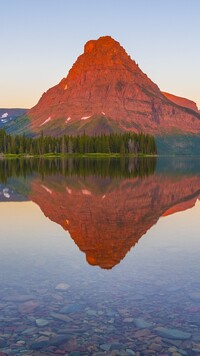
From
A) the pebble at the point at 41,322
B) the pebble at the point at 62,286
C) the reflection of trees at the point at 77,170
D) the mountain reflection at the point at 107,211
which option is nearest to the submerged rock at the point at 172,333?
the pebble at the point at 41,322

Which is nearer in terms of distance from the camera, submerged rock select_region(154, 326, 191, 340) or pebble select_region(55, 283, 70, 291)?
submerged rock select_region(154, 326, 191, 340)

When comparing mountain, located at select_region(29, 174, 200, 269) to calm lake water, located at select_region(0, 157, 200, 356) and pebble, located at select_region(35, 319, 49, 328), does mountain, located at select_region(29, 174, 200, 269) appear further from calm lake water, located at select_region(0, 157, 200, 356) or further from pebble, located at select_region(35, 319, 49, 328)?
pebble, located at select_region(35, 319, 49, 328)

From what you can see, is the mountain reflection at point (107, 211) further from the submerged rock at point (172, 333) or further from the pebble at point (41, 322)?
the submerged rock at point (172, 333)

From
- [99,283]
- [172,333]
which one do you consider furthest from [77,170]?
[172,333]

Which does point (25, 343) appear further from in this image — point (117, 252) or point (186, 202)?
point (186, 202)

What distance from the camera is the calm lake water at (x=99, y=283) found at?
1192 centimetres

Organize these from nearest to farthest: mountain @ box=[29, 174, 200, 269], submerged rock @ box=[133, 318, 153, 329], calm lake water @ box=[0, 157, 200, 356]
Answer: calm lake water @ box=[0, 157, 200, 356], submerged rock @ box=[133, 318, 153, 329], mountain @ box=[29, 174, 200, 269]

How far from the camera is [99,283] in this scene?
16781mm

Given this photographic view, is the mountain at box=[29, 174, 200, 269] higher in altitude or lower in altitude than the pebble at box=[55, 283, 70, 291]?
lower

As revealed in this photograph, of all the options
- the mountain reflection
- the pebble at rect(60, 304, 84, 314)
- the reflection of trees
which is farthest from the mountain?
the reflection of trees

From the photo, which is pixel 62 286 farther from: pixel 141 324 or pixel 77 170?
pixel 77 170

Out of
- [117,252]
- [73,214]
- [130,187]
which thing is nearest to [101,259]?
[117,252]

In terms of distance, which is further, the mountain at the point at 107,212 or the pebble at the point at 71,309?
the mountain at the point at 107,212

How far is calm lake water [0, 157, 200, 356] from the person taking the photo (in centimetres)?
1192
